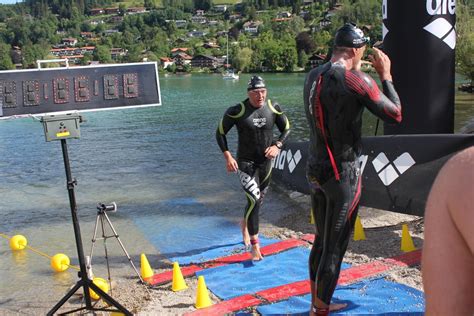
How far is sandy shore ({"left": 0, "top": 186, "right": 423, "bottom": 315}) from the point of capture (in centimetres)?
511

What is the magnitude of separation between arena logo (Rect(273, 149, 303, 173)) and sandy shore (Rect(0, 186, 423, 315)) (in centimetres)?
82

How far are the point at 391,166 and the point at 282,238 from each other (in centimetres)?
183

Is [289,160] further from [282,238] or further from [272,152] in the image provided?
[272,152]

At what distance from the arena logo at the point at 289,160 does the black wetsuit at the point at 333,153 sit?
206 inches

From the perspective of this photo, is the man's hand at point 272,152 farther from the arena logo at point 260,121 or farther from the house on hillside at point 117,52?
the house on hillside at point 117,52

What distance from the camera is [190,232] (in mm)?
8336

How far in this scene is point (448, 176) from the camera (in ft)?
3.95

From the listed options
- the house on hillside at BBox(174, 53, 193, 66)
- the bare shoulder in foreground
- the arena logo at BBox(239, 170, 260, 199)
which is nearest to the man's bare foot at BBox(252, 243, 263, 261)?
the arena logo at BBox(239, 170, 260, 199)

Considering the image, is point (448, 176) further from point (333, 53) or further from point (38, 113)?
point (38, 113)

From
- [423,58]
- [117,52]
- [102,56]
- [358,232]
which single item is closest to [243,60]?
[102,56]

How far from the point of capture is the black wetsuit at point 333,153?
3562mm

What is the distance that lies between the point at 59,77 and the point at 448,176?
4.20 m

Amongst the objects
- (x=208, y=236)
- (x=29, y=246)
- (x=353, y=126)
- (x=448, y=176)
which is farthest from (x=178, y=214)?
(x=448, y=176)

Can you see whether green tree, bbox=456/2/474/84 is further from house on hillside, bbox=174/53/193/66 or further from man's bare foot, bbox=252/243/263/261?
house on hillside, bbox=174/53/193/66
